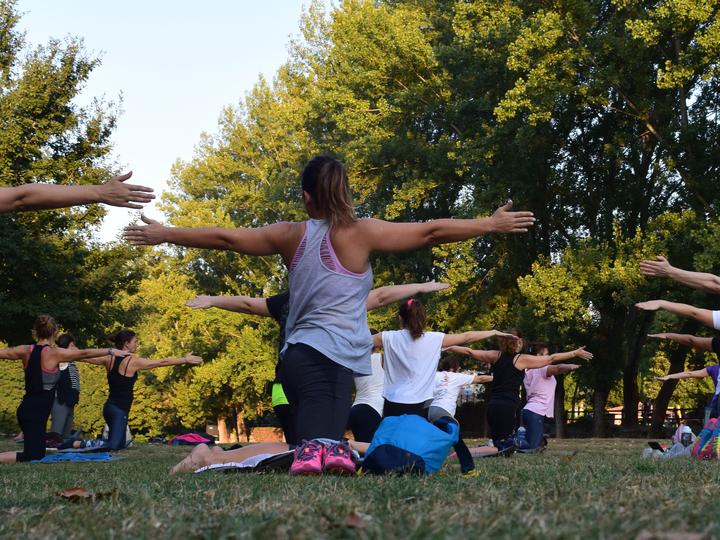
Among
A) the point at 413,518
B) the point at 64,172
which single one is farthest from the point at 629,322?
the point at 413,518

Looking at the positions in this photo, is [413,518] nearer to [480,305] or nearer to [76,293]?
[76,293]

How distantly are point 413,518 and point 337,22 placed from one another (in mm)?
36041

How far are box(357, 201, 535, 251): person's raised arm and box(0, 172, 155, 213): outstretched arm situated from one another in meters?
1.46

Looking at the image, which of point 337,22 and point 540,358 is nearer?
point 540,358

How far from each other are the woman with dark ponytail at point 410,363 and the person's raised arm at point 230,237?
3.43 meters

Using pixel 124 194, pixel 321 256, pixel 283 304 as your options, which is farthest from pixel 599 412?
pixel 124 194

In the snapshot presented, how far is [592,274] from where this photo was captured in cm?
2811

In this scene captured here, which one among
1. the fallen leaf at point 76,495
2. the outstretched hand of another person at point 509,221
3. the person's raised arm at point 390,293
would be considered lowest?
the fallen leaf at point 76,495

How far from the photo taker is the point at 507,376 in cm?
1485

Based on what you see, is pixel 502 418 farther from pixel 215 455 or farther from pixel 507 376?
pixel 215 455

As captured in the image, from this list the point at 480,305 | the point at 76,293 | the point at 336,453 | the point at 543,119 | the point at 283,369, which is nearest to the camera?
the point at 336,453

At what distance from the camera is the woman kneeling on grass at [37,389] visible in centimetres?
1276

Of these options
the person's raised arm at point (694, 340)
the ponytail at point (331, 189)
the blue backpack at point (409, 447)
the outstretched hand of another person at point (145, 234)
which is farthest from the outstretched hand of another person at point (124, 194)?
the person's raised arm at point (694, 340)

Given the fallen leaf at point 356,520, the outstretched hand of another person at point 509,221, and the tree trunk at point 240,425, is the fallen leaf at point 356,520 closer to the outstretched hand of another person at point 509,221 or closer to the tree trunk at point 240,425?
the outstretched hand of another person at point 509,221
